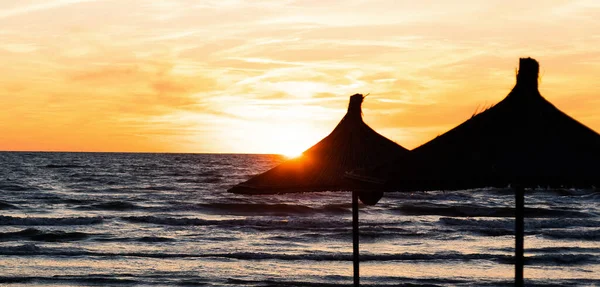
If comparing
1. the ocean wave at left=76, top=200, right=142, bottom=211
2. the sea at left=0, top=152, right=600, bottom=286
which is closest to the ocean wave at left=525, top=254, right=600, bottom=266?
the sea at left=0, top=152, right=600, bottom=286

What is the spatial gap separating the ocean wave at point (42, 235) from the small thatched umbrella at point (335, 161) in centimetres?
1691

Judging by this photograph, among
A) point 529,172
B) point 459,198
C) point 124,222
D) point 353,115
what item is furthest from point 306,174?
point 459,198

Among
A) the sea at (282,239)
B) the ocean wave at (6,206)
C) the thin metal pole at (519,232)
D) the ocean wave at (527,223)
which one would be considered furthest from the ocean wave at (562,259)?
the ocean wave at (6,206)

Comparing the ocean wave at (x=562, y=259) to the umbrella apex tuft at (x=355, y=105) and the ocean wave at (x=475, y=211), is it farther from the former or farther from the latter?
the ocean wave at (x=475, y=211)

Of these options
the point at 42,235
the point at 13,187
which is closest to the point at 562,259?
the point at 42,235

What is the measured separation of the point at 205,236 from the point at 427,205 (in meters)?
18.1

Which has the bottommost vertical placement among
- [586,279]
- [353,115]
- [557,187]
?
[586,279]

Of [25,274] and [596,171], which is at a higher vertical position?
[596,171]

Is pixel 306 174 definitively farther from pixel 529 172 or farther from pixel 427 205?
pixel 427 205

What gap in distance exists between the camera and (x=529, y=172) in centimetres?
737

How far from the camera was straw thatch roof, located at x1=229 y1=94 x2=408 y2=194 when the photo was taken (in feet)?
35.2

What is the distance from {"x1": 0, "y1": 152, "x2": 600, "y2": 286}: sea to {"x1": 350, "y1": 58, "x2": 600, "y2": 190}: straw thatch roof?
87.1 inches

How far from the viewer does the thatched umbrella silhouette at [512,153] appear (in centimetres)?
739

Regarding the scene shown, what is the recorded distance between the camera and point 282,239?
26.9 metres
